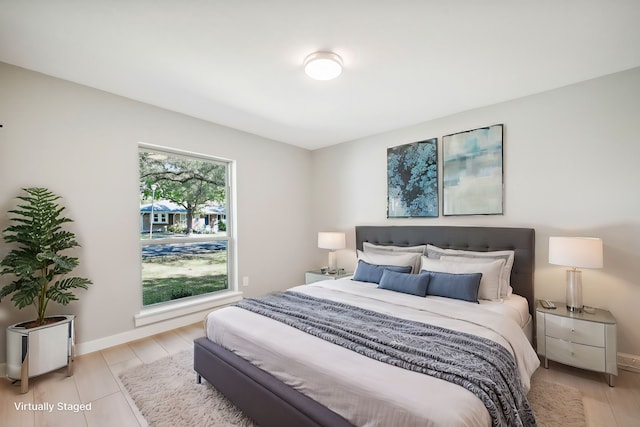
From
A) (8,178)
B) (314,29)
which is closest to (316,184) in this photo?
(314,29)

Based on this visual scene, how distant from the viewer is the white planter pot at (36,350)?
6.72 feet

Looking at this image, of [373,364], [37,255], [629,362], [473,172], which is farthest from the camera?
[473,172]

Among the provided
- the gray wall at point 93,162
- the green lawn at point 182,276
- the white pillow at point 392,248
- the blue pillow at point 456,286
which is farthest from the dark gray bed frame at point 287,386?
the green lawn at point 182,276

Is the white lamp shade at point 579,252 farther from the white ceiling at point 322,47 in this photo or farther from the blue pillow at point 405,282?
the white ceiling at point 322,47

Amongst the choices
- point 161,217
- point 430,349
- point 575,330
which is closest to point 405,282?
point 430,349

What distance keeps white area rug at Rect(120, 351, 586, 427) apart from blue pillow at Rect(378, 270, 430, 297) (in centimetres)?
105

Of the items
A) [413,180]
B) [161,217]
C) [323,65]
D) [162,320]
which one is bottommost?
[162,320]

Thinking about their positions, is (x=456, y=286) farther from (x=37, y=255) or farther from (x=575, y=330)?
(x=37, y=255)

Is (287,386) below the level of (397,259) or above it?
below

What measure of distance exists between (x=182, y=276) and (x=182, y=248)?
1.20 ft

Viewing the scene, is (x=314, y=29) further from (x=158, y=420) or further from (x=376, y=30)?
(x=158, y=420)

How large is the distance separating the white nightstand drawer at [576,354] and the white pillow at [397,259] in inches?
50.1

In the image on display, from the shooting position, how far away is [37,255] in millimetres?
2084

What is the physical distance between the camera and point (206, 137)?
140 inches
